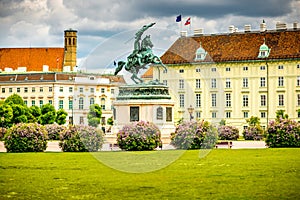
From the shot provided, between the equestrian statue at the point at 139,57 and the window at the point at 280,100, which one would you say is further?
the window at the point at 280,100

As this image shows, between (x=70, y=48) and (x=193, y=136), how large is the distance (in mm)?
116078

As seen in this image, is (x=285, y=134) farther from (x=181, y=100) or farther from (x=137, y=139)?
(x=181, y=100)

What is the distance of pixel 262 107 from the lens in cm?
8662

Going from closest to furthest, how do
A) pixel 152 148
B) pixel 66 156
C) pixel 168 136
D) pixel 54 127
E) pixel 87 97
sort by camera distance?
pixel 66 156
pixel 152 148
pixel 168 136
pixel 54 127
pixel 87 97

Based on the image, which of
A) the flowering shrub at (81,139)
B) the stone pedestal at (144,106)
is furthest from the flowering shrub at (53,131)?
the flowering shrub at (81,139)

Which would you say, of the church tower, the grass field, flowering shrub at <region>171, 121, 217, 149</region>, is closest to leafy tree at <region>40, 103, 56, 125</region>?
the church tower

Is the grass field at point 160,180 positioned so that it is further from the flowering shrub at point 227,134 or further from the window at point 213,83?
the window at point 213,83

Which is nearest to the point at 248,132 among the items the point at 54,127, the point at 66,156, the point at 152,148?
the point at 54,127

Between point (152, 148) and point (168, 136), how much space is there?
6.12 meters

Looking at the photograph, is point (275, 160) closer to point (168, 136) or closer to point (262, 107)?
point (168, 136)

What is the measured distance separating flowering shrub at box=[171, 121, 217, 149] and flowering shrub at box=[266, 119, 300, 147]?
3.03m

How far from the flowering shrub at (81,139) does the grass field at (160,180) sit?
6166 mm

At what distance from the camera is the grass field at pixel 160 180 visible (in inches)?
702

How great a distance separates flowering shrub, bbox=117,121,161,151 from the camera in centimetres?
3359
